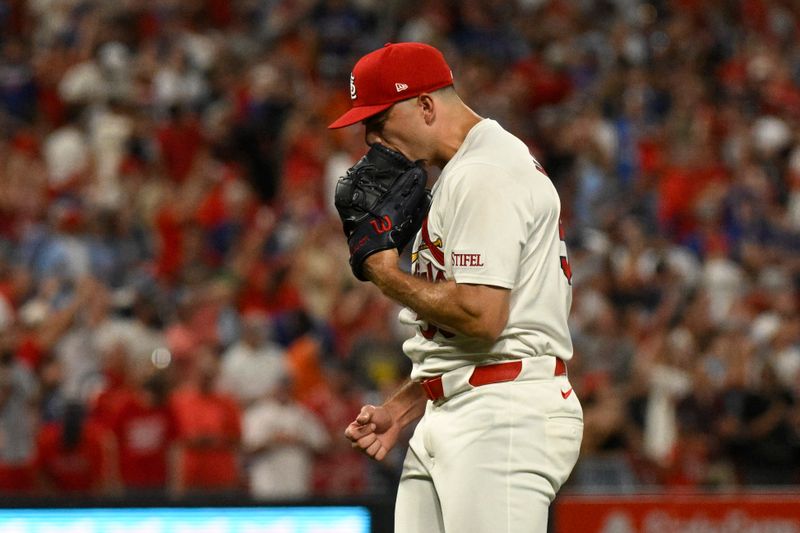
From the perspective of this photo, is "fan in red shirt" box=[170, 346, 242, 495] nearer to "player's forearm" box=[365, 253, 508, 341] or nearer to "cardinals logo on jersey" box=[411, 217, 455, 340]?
"cardinals logo on jersey" box=[411, 217, 455, 340]

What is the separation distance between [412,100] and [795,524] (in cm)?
501

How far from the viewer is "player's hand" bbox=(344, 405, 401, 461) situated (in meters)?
3.76

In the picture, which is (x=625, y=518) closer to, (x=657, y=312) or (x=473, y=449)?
(x=657, y=312)

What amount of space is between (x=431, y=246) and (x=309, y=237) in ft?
22.8

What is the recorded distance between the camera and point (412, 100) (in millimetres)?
3578

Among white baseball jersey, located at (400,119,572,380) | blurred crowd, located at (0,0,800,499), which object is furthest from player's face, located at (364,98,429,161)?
blurred crowd, located at (0,0,800,499)

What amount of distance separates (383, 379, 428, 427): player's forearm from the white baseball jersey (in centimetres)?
27

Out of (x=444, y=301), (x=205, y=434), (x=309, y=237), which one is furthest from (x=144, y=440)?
(x=444, y=301)

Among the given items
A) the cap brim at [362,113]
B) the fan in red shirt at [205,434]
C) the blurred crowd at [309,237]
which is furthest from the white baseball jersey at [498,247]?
the fan in red shirt at [205,434]

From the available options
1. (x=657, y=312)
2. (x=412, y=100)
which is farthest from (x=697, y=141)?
(x=412, y=100)

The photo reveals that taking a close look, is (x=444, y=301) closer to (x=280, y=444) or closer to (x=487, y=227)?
(x=487, y=227)

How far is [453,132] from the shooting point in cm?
364

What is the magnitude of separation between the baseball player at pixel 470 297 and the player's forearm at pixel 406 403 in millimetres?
229

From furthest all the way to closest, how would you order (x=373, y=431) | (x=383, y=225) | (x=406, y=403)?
(x=406, y=403) → (x=373, y=431) → (x=383, y=225)
